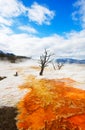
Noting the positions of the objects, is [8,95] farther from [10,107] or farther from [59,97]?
[59,97]

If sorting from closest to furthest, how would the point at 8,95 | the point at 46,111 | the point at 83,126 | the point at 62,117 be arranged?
the point at 83,126, the point at 62,117, the point at 46,111, the point at 8,95

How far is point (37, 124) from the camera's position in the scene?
26.5 meters

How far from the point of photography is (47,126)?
2581 cm

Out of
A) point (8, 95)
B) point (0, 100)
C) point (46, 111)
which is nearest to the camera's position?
point (46, 111)

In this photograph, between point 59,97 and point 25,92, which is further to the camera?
point 25,92

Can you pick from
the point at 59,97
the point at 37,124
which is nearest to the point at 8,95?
the point at 59,97

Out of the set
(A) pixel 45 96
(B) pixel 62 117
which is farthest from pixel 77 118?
(A) pixel 45 96

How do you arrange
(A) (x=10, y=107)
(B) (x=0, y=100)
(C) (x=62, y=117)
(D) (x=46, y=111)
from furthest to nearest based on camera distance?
(B) (x=0, y=100) < (A) (x=10, y=107) < (D) (x=46, y=111) < (C) (x=62, y=117)

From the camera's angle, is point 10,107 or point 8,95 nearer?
point 10,107

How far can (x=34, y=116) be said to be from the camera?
95.5 ft

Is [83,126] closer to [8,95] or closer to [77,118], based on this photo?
[77,118]

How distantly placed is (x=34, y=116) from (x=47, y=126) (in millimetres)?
3726

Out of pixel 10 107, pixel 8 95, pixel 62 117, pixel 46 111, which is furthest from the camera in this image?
pixel 8 95

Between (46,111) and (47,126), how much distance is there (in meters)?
4.86
